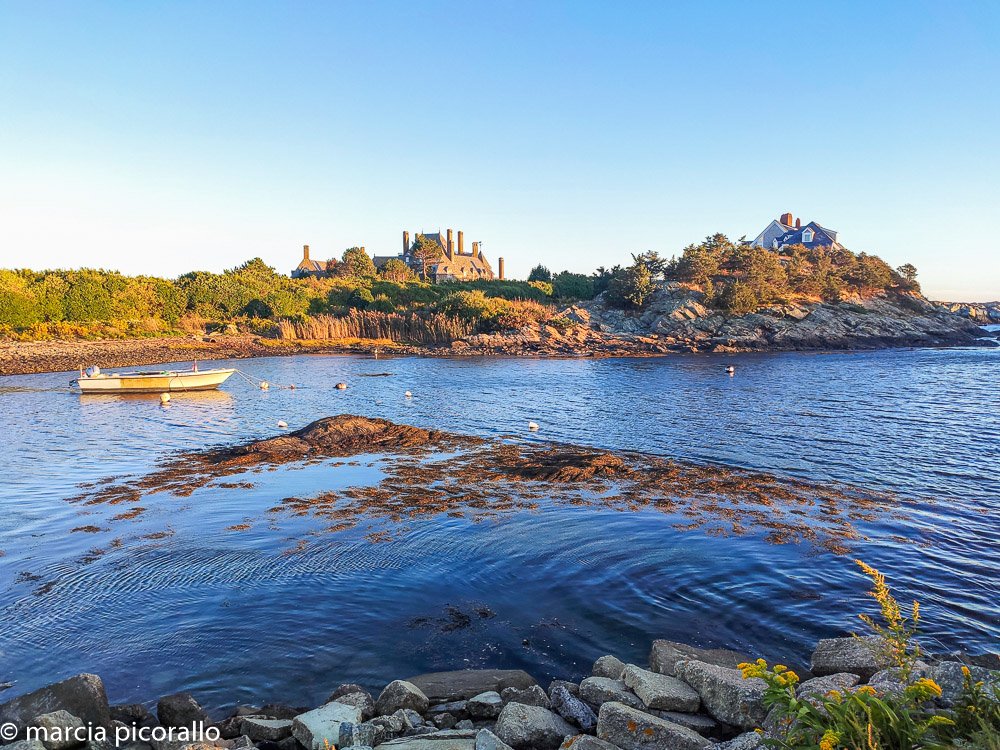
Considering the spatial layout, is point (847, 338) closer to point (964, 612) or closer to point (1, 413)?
point (964, 612)

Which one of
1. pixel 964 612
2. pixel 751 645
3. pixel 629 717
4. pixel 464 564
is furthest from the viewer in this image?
pixel 464 564

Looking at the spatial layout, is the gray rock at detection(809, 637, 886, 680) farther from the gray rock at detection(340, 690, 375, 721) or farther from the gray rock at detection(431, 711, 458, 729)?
the gray rock at detection(340, 690, 375, 721)

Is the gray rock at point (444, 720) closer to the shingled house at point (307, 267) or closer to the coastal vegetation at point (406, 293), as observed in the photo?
the coastal vegetation at point (406, 293)

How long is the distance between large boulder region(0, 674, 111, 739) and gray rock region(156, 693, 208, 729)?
44 cm

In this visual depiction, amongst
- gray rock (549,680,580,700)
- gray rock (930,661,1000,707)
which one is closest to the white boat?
gray rock (549,680,580,700)

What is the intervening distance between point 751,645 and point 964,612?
3.12 meters

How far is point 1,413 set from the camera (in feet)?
82.0

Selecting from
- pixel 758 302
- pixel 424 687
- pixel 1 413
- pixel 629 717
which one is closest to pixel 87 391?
pixel 1 413

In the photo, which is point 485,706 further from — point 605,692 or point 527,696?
point 605,692

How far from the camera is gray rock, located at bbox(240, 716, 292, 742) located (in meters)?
5.10

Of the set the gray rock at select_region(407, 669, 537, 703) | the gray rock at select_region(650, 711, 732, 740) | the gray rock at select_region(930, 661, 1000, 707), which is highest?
the gray rock at select_region(930, 661, 1000, 707)

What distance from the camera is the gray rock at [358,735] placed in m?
4.77

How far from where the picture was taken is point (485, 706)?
5523 millimetres

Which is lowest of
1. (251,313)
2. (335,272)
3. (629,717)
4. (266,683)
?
(266,683)
